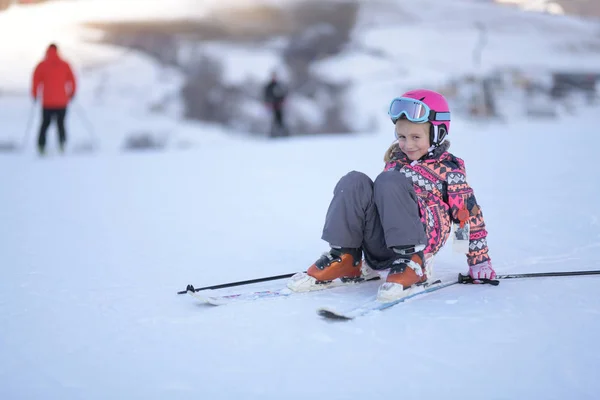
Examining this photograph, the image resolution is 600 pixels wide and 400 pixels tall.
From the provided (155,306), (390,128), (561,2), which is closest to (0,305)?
(155,306)

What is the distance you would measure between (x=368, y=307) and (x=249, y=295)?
0.42 m

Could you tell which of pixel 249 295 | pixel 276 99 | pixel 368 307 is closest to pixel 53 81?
pixel 276 99

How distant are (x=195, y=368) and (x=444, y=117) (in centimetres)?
116

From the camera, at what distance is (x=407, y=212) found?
1968mm

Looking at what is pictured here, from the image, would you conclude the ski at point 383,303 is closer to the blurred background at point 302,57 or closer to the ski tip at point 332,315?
the ski tip at point 332,315

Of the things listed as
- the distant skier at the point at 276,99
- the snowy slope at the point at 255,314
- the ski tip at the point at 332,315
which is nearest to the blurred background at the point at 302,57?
the distant skier at the point at 276,99

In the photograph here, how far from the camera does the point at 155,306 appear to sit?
2025 mm

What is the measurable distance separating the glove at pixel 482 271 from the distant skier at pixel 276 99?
9.59 metres

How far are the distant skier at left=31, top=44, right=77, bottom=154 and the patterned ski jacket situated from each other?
6507 millimetres

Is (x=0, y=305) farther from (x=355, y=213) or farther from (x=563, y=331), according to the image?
(x=563, y=331)

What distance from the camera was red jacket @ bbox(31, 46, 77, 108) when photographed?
→ 764cm

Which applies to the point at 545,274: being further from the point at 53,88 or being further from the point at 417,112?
the point at 53,88

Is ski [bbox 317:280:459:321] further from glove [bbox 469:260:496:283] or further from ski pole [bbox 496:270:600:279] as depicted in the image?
ski pole [bbox 496:270:600:279]

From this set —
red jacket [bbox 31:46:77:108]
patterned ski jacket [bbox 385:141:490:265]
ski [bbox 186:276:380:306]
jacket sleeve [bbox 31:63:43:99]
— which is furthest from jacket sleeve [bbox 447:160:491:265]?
jacket sleeve [bbox 31:63:43:99]
